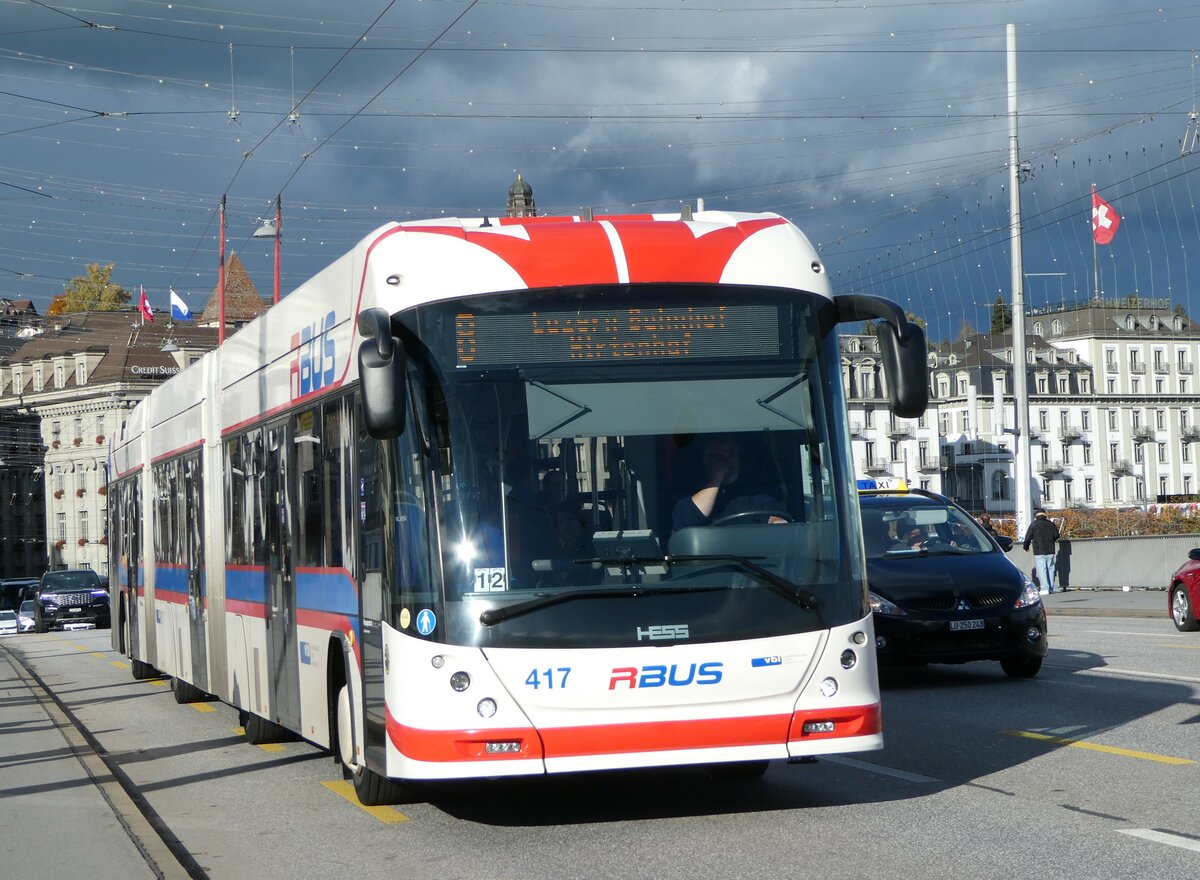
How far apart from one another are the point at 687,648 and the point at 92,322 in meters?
97.8

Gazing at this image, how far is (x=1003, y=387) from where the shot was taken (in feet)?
392

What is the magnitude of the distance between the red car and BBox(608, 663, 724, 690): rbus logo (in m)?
15.4

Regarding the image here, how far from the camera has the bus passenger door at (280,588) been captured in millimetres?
11633

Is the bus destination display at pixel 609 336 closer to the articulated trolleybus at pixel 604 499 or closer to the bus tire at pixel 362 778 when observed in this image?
the articulated trolleybus at pixel 604 499

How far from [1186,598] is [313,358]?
50.1 ft

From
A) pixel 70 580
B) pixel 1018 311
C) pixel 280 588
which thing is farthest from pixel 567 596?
pixel 70 580

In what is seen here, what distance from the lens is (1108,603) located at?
102ft

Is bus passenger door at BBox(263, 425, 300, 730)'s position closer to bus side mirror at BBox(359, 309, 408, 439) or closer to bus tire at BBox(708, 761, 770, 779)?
bus tire at BBox(708, 761, 770, 779)

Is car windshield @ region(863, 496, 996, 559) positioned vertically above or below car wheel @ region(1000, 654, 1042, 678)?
above

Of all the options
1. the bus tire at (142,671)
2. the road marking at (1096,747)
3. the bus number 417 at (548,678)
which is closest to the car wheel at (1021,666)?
the road marking at (1096,747)

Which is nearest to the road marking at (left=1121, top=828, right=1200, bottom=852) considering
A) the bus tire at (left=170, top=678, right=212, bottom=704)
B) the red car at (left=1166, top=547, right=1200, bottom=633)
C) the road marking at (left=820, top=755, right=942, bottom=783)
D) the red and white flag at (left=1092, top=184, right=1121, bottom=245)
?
the road marking at (left=820, top=755, right=942, bottom=783)

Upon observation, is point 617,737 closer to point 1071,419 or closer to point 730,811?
point 730,811

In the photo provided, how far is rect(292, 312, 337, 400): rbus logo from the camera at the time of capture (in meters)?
10.4

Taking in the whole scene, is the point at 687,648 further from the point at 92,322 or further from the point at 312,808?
the point at 92,322
